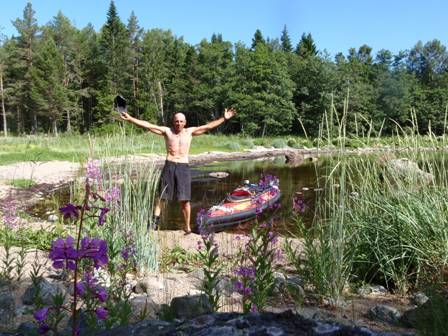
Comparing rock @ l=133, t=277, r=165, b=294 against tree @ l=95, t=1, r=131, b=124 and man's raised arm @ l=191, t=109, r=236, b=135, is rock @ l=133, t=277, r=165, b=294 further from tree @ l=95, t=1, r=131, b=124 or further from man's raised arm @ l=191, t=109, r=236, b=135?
tree @ l=95, t=1, r=131, b=124

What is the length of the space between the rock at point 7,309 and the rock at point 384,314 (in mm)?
2786

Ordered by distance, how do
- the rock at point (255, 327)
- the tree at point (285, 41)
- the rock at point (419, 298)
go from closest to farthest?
the rock at point (255, 327)
the rock at point (419, 298)
the tree at point (285, 41)

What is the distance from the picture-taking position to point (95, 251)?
4.97 feet

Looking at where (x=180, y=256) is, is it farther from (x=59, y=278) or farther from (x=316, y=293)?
(x=316, y=293)

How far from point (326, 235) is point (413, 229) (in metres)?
0.97

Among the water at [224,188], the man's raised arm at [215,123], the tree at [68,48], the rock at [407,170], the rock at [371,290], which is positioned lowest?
the water at [224,188]

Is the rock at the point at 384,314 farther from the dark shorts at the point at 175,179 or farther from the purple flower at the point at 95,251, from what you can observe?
the dark shorts at the point at 175,179

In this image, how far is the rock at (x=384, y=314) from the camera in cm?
341

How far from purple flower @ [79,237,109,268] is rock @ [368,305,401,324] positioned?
2684mm

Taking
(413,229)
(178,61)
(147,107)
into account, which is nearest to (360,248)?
(413,229)

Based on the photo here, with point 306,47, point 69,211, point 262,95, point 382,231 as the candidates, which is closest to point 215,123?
point 382,231

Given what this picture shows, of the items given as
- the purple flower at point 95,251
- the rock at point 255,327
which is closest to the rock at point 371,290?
the rock at point 255,327

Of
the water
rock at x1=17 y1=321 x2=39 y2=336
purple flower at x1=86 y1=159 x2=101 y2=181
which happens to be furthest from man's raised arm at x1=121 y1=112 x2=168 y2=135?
rock at x1=17 y1=321 x2=39 y2=336

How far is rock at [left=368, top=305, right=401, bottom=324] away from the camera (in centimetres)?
341
